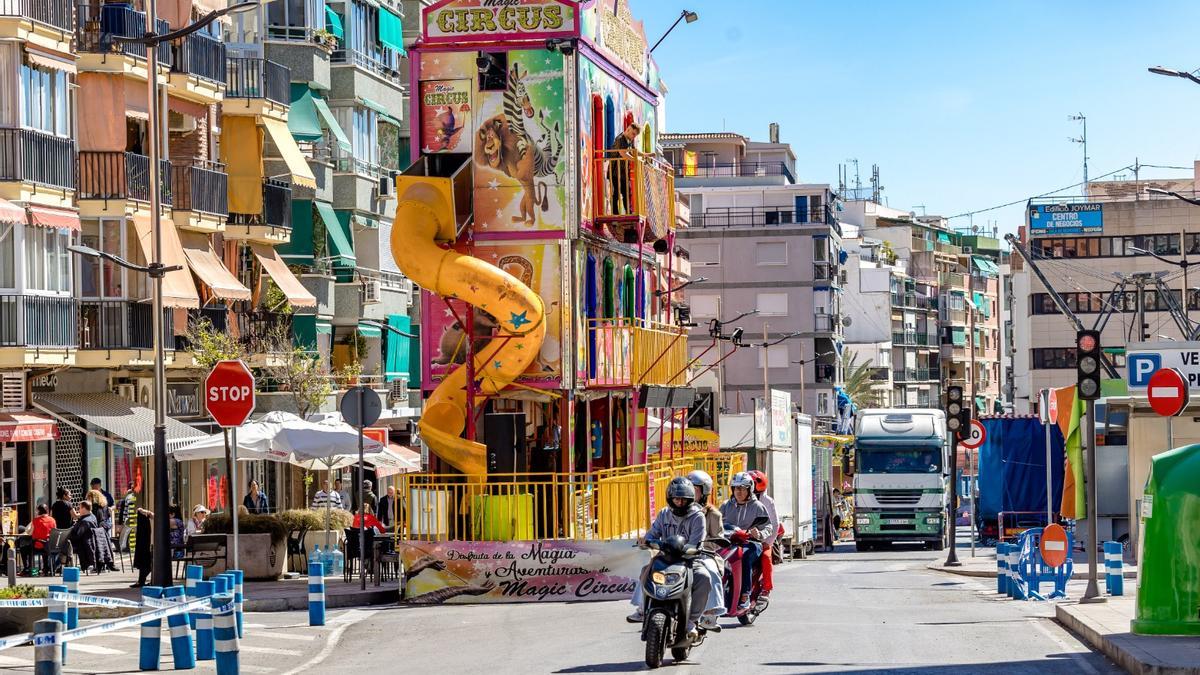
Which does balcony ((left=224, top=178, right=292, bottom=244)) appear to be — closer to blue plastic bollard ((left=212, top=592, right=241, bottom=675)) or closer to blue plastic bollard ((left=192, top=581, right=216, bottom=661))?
blue plastic bollard ((left=192, top=581, right=216, bottom=661))

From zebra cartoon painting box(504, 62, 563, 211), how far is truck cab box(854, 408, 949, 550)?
76.0 feet

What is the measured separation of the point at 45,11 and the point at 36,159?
106 inches

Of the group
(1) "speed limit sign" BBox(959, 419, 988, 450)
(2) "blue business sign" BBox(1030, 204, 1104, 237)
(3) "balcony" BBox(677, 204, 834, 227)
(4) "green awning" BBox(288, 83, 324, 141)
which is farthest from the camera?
(2) "blue business sign" BBox(1030, 204, 1104, 237)

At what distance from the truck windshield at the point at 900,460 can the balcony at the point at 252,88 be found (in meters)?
16.5

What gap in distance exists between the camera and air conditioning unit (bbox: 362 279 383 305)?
5662 cm

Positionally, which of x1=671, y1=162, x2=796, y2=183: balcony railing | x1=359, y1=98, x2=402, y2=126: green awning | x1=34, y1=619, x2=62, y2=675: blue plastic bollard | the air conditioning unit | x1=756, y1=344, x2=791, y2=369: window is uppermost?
x1=671, y1=162, x2=796, y2=183: balcony railing

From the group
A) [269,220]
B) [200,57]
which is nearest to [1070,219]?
[269,220]

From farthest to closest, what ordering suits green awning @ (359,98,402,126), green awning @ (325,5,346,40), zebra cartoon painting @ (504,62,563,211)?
green awning @ (359,98,402,126) → green awning @ (325,5,346,40) → zebra cartoon painting @ (504,62,563,211)

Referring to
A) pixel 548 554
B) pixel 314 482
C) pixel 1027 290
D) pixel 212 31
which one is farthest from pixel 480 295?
pixel 1027 290

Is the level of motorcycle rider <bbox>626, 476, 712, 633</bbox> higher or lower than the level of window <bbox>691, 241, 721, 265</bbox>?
Result: lower

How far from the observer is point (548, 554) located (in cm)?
2766

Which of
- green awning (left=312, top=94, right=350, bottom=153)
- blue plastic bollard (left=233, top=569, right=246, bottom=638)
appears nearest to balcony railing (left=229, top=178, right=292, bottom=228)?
green awning (left=312, top=94, right=350, bottom=153)

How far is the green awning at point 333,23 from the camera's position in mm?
54875

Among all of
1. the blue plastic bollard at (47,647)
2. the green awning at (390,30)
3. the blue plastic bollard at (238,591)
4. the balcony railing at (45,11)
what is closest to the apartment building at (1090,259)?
the green awning at (390,30)
